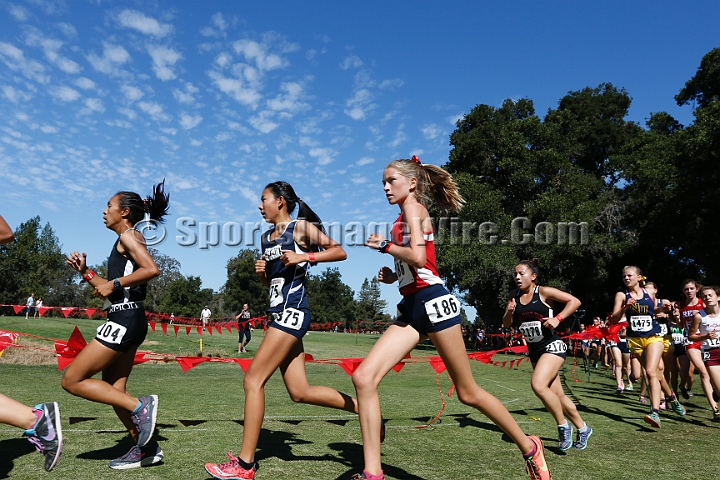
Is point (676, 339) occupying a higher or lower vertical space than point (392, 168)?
lower

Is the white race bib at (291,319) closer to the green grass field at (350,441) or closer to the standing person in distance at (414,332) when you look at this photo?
the standing person in distance at (414,332)

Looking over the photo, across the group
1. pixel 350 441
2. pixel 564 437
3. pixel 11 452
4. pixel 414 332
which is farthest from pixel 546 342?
pixel 11 452

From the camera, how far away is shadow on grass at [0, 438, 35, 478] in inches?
144

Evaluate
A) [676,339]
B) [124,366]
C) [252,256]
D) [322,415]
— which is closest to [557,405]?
[322,415]

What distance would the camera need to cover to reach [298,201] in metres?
4.37

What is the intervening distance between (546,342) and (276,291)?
3076 millimetres

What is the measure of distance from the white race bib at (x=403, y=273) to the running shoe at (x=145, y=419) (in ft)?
6.91

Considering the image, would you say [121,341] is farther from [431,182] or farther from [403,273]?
[431,182]

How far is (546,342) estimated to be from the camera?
5.43 metres

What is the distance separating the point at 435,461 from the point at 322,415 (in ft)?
7.95

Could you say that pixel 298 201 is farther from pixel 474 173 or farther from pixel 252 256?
pixel 252 256

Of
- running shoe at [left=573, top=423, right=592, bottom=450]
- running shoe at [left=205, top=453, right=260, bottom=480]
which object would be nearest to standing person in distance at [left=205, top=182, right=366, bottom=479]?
running shoe at [left=205, top=453, right=260, bottom=480]

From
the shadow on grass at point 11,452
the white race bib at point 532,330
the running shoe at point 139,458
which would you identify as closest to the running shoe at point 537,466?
the white race bib at point 532,330

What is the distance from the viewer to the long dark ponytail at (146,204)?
14.2 feet
